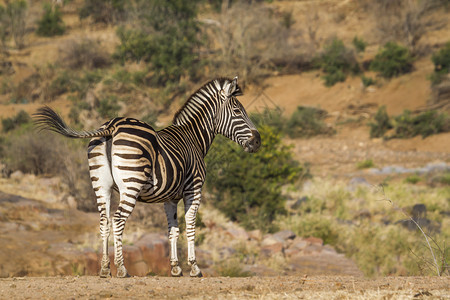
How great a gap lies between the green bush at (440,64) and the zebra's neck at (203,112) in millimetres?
31122

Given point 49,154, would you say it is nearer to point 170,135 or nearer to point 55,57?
point 170,135

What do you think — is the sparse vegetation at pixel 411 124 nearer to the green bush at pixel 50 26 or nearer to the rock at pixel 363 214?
the rock at pixel 363 214

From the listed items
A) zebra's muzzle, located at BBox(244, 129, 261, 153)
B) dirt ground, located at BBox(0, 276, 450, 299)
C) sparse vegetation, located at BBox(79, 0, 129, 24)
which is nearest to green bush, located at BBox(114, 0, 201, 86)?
sparse vegetation, located at BBox(79, 0, 129, 24)

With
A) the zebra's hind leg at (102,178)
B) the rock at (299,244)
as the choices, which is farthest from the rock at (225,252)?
the zebra's hind leg at (102,178)

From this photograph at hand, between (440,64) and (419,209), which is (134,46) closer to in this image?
(440,64)

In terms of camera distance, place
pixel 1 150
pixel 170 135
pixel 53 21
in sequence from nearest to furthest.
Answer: pixel 170 135 → pixel 1 150 → pixel 53 21

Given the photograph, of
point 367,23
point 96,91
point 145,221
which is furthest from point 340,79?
point 145,221

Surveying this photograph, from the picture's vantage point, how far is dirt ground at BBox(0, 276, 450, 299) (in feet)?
20.4

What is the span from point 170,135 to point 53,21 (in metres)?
42.0

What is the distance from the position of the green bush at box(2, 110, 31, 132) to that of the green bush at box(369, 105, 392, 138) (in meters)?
18.1

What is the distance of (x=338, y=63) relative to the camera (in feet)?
132

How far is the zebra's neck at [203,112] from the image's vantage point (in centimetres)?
888

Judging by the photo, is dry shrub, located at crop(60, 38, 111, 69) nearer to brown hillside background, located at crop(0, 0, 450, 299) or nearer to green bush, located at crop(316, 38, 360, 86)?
brown hillside background, located at crop(0, 0, 450, 299)

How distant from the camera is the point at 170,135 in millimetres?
8359
